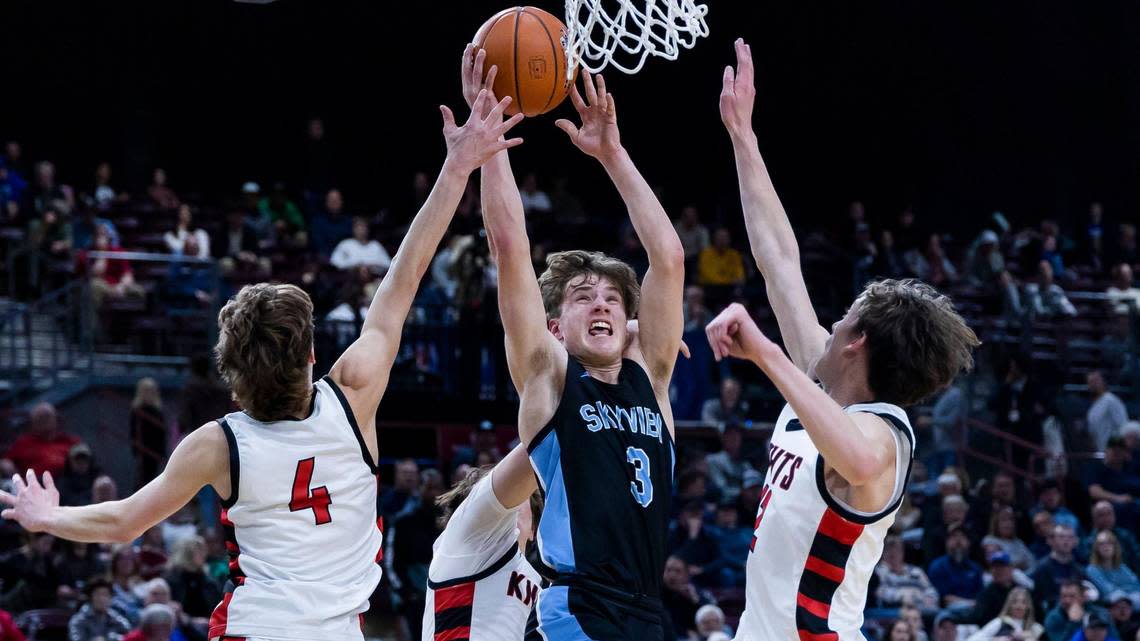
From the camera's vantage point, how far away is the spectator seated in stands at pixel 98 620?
8.76 meters

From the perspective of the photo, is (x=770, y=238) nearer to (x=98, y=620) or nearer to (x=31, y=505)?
(x=31, y=505)

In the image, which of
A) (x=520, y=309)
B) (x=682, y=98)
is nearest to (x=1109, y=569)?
(x=520, y=309)

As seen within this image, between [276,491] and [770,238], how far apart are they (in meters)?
1.65

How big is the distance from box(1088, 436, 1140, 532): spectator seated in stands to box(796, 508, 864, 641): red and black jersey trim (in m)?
9.02

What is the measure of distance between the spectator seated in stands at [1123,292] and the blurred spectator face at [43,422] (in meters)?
9.93

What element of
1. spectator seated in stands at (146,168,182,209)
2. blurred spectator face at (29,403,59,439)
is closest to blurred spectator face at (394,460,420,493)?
blurred spectator face at (29,403,59,439)

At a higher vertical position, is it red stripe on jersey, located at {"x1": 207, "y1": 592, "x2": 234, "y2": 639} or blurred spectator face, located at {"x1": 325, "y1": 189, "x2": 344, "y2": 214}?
blurred spectator face, located at {"x1": 325, "y1": 189, "x2": 344, "y2": 214}

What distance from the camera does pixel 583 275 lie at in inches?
166

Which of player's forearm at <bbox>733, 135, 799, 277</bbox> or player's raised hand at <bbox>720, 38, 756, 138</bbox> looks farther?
player's raised hand at <bbox>720, 38, 756, 138</bbox>

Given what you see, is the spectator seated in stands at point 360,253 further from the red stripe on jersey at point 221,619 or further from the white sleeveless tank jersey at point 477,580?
the red stripe on jersey at point 221,619

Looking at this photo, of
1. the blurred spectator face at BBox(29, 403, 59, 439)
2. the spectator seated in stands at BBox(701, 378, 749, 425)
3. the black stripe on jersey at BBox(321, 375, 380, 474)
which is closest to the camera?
the black stripe on jersey at BBox(321, 375, 380, 474)

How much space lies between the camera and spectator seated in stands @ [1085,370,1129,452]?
1327 centimetres

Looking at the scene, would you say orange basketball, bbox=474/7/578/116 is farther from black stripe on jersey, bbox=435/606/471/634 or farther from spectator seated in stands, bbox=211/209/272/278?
spectator seated in stands, bbox=211/209/272/278

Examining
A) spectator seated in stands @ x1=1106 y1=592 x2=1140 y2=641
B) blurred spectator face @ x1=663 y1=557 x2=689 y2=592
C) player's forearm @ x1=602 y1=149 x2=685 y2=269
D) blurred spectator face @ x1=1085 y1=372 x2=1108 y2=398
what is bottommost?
spectator seated in stands @ x1=1106 y1=592 x2=1140 y2=641
